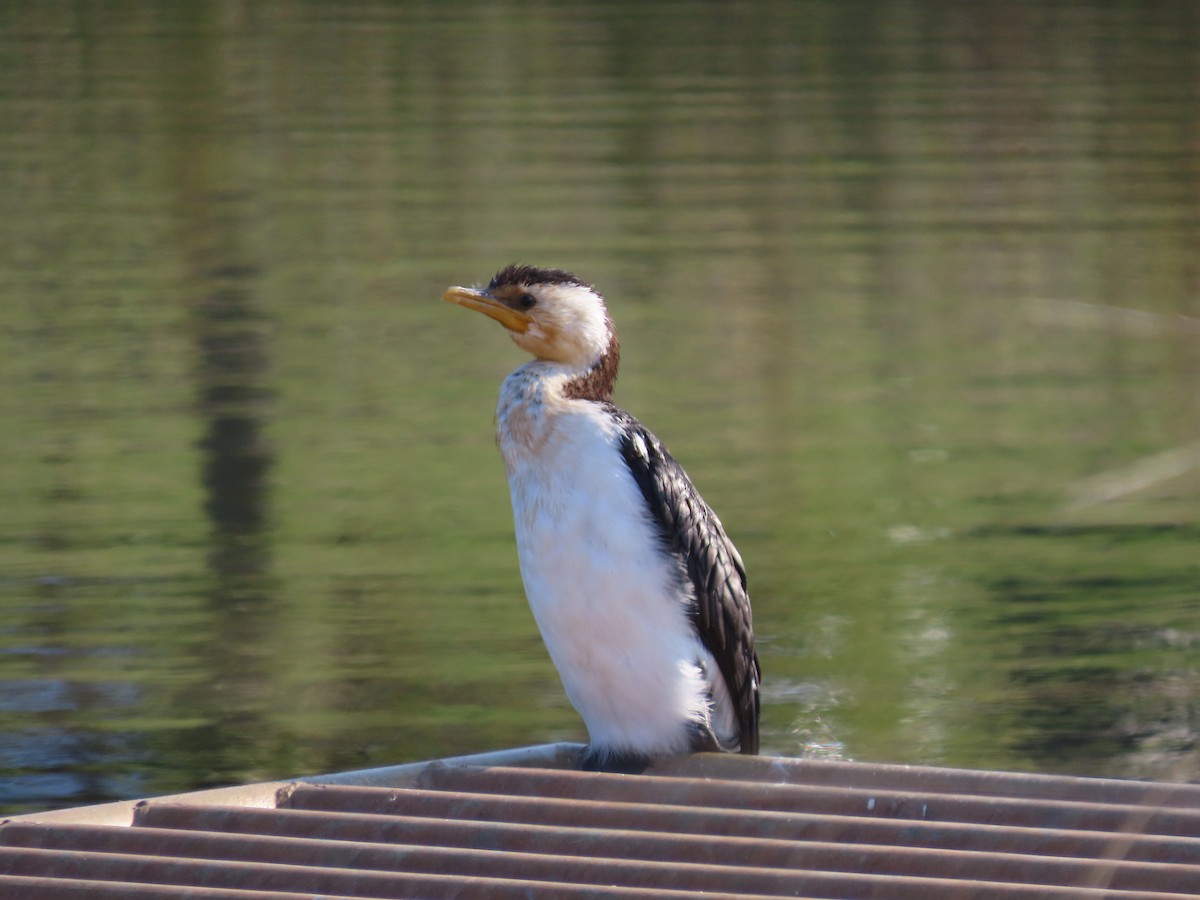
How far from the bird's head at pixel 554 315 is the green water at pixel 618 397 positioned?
144cm

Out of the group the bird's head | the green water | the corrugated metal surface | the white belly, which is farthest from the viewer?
the green water

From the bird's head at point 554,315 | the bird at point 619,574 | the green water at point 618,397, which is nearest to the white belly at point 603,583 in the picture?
the bird at point 619,574

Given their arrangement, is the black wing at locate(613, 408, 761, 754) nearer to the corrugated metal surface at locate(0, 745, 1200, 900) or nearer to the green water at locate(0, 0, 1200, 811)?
the corrugated metal surface at locate(0, 745, 1200, 900)

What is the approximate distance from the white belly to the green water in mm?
1305

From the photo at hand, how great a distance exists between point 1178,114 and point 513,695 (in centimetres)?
1260

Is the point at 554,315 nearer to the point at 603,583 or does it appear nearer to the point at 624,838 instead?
the point at 603,583

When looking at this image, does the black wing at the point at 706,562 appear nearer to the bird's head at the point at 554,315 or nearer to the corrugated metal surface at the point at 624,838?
the bird's head at the point at 554,315

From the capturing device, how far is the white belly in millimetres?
3803

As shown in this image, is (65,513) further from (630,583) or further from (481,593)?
(630,583)

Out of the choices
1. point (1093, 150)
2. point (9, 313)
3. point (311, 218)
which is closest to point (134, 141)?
point (311, 218)

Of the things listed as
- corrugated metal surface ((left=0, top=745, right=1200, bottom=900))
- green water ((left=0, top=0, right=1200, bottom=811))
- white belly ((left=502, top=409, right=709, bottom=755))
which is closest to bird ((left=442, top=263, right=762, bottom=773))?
white belly ((left=502, top=409, right=709, bottom=755))

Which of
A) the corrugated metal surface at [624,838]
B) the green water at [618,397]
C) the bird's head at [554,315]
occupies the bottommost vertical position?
the green water at [618,397]

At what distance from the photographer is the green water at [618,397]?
5.54 metres

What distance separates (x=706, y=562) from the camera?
3967 mm
